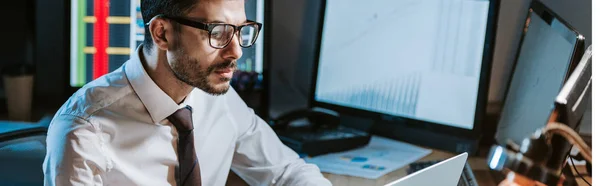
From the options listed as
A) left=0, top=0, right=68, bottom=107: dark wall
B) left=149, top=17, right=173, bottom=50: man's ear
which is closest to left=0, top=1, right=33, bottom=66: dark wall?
left=0, top=0, right=68, bottom=107: dark wall

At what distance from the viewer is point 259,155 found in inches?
64.6

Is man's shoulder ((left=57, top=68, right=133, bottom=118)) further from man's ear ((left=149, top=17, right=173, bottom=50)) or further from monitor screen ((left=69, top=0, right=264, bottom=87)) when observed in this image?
monitor screen ((left=69, top=0, right=264, bottom=87))

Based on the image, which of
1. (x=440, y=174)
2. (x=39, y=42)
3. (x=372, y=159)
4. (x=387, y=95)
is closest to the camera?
(x=440, y=174)

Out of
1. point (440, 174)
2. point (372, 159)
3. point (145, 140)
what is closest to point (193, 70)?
point (145, 140)

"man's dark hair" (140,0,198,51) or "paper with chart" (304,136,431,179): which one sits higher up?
"man's dark hair" (140,0,198,51)

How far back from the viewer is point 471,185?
1.43 m

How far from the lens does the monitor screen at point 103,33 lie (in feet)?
6.60

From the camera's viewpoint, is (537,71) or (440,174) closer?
(440,174)

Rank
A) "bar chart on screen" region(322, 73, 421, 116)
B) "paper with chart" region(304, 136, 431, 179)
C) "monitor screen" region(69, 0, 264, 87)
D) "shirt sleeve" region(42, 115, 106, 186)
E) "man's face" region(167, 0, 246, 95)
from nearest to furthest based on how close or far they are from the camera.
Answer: "shirt sleeve" region(42, 115, 106, 186) < "man's face" region(167, 0, 246, 95) < "paper with chart" region(304, 136, 431, 179) < "bar chart on screen" region(322, 73, 421, 116) < "monitor screen" region(69, 0, 264, 87)

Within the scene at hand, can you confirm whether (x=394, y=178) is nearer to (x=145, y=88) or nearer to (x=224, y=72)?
(x=224, y=72)

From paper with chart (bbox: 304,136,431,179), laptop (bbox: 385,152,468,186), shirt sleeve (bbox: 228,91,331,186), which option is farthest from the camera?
paper with chart (bbox: 304,136,431,179)

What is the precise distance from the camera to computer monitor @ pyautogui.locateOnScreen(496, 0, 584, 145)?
141 cm

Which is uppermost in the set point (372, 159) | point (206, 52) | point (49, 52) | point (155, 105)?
point (206, 52)

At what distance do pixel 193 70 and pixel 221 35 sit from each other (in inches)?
3.4
